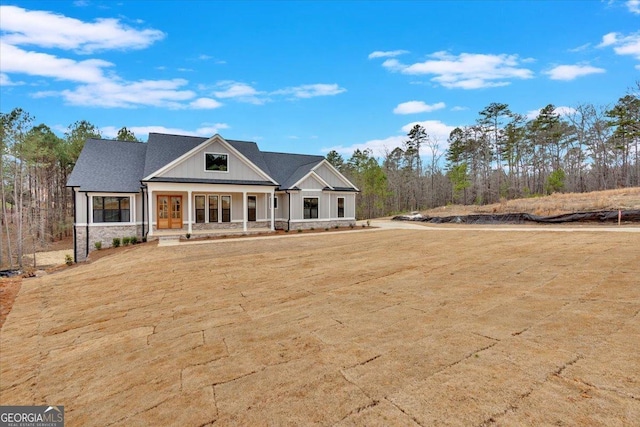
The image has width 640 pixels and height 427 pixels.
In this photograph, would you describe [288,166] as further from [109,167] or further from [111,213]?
[111,213]

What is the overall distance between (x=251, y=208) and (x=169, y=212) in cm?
507

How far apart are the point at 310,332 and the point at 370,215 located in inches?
1578

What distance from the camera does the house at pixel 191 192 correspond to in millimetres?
16766

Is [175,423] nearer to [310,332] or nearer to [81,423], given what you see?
[81,423]

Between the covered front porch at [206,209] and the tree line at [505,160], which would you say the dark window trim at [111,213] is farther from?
the tree line at [505,160]

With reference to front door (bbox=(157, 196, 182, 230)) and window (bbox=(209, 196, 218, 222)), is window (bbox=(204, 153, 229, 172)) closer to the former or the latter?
window (bbox=(209, 196, 218, 222))

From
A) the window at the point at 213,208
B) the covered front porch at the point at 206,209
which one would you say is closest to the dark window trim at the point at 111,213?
the covered front porch at the point at 206,209

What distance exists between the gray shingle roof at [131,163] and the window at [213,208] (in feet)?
7.08

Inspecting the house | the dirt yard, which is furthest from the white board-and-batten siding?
the dirt yard

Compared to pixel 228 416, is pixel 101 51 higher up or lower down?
higher up

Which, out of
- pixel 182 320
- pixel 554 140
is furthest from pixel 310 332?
pixel 554 140

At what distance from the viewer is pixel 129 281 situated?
8516 millimetres

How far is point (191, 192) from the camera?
17859 mm
